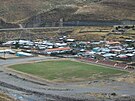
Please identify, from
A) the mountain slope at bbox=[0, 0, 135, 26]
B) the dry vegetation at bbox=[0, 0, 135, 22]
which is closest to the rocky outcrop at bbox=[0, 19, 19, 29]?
the mountain slope at bbox=[0, 0, 135, 26]

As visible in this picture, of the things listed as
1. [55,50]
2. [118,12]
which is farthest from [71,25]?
[55,50]

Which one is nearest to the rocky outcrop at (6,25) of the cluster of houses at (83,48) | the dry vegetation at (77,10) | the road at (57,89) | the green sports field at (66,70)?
the dry vegetation at (77,10)

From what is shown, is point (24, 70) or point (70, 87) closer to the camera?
point (70, 87)

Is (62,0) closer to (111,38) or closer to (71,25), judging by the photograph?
Answer: (71,25)

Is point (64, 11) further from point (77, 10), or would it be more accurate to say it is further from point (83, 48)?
point (83, 48)

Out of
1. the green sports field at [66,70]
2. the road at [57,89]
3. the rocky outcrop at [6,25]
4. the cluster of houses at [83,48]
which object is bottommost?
the road at [57,89]

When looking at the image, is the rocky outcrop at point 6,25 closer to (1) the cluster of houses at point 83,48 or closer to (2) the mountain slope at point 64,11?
Answer: (2) the mountain slope at point 64,11
